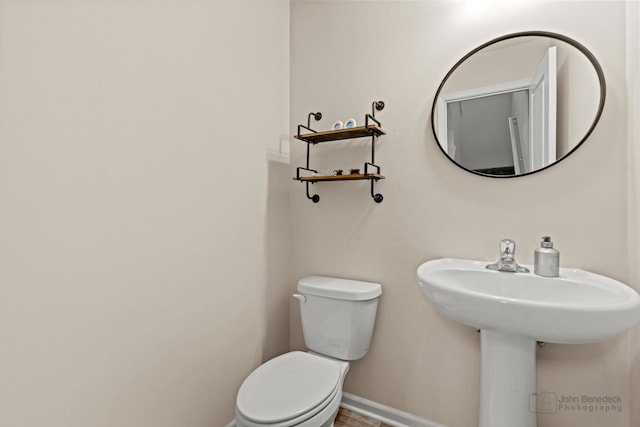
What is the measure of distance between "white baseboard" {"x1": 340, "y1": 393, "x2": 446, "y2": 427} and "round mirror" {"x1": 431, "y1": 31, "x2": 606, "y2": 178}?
117 centimetres

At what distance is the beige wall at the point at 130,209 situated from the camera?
2.57 ft

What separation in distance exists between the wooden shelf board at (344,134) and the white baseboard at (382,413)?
1.35 metres

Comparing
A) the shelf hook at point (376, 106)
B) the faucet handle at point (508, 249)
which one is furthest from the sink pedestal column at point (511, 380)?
the shelf hook at point (376, 106)

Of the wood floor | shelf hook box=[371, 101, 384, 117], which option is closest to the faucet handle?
shelf hook box=[371, 101, 384, 117]

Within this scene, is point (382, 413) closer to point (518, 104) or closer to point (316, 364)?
point (316, 364)

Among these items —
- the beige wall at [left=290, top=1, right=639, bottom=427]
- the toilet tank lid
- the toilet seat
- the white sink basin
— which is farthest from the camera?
the toilet tank lid

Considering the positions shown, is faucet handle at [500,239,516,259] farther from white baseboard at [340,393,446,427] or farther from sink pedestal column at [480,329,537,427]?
white baseboard at [340,393,446,427]

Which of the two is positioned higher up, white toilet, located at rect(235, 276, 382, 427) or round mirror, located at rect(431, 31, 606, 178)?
round mirror, located at rect(431, 31, 606, 178)

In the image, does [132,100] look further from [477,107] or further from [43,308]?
[477,107]

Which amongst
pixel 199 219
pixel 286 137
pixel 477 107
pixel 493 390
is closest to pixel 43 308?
pixel 199 219

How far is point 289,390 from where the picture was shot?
1.10 meters

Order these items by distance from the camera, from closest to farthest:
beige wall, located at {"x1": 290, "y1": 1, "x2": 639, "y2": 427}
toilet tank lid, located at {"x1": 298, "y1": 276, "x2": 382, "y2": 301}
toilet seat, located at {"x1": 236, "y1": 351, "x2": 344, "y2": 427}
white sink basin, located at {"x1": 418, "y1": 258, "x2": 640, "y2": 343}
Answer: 1. white sink basin, located at {"x1": 418, "y1": 258, "x2": 640, "y2": 343}
2. toilet seat, located at {"x1": 236, "y1": 351, "x2": 344, "y2": 427}
3. beige wall, located at {"x1": 290, "y1": 1, "x2": 639, "y2": 427}
4. toilet tank lid, located at {"x1": 298, "y1": 276, "x2": 382, "y2": 301}

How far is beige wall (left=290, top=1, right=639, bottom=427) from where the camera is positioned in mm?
1077

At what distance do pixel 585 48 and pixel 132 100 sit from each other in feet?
5.30
